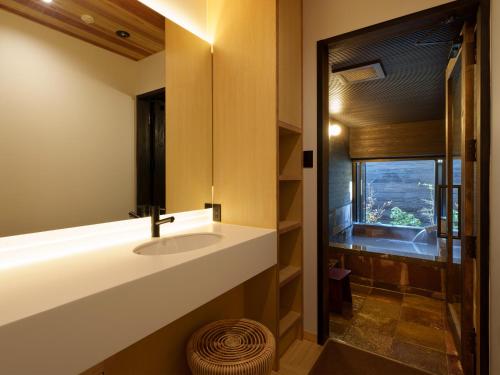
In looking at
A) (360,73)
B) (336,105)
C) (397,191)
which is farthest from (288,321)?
(397,191)

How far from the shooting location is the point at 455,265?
78.1 inches

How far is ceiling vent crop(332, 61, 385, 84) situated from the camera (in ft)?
7.61

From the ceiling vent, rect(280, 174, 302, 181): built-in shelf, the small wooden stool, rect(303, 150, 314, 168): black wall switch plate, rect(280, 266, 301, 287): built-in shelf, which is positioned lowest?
the small wooden stool

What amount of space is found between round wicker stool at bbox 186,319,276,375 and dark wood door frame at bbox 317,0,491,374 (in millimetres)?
767

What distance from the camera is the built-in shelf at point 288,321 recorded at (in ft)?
5.74

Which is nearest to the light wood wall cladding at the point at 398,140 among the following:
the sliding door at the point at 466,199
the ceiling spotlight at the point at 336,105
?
the ceiling spotlight at the point at 336,105

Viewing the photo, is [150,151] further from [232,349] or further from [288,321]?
[288,321]

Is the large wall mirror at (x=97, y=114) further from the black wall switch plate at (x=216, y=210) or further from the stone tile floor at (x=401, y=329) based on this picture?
the stone tile floor at (x=401, y=329)

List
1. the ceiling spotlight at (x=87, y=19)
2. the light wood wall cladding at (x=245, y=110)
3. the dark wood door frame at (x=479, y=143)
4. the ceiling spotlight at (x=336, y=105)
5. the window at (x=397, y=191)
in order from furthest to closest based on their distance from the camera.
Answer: the window at (x=397, y=191) → the ceiling spotlight at (x=336, y=105) → the light wood wall cladding at (x=245, y=110) → the dark wood door frame at (x=479, y=143) → the ceiling spotlight at (x=87, y=19)

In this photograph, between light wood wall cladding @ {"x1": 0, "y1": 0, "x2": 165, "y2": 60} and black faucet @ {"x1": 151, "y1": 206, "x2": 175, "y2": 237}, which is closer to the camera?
light wood wall cladding @ {"x1": 0, "y1": 0, "x2": 165, "y2": 60}

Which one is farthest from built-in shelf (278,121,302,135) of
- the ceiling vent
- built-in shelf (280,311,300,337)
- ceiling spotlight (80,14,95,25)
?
built-in shelf (280,311,300,337)

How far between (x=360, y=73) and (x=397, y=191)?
3.13 m

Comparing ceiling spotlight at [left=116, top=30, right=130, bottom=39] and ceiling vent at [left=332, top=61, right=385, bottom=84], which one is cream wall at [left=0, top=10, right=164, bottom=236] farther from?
ceiling vent at [left=332, top=61, right=385, bottom=84]

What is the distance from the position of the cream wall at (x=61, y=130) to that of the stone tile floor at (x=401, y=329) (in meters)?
1.99
